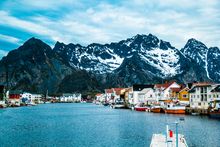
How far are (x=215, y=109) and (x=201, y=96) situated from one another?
1428 cm

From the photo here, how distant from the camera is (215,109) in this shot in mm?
83250

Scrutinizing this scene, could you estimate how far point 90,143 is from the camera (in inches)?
1748

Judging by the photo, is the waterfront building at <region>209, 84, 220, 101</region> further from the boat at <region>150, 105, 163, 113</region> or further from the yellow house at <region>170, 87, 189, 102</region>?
the boat at <region>150, 105, 163, 113</region>

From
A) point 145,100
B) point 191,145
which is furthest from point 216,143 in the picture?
point 145,100

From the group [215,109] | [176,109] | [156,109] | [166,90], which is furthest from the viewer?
[166,90]

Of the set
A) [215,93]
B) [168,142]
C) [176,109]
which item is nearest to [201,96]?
[215,93]

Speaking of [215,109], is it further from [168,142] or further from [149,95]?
[149,95]

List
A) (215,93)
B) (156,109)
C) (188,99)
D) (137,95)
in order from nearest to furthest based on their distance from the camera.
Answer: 1. (215,93)
2. (156,109)
3. (188,99)
4. (137,95)

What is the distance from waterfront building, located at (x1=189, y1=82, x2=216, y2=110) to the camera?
94375 millimetres

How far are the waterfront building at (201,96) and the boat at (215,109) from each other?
3.80m

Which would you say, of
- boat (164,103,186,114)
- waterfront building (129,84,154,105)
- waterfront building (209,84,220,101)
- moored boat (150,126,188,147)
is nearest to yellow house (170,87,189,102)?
boat (164,103,186,114)

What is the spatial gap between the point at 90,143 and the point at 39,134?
12.6 metres

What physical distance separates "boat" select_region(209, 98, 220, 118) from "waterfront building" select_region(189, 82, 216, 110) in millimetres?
3796

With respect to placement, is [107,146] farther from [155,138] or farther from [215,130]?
[215,130]
